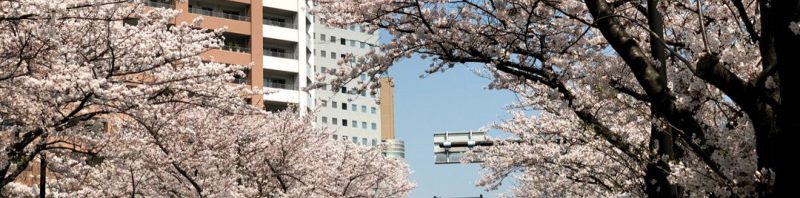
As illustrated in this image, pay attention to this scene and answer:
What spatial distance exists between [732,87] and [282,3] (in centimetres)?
4480

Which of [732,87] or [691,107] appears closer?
[732,87]

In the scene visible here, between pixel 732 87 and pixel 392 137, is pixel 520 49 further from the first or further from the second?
pixel 392 137

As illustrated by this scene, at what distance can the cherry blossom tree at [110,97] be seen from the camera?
938 cm

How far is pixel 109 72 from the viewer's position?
10805mm

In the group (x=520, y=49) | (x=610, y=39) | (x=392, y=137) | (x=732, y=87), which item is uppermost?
(x=392, y=137)

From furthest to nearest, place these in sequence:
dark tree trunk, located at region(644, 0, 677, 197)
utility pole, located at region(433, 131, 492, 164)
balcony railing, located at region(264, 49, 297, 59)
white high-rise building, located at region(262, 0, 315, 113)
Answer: balcony railing, located at region(264, 49, 297, 59) < white high-rise building, located at region(262, 0, 315, 113) < utility pole, located at region(433, 131, 492, 164) < dark tree trunk, located at region(644, 0, 677, 197)

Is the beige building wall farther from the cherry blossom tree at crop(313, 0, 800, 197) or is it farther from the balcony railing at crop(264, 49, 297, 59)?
the cherry blossom tree at crop(313, 0, 800, 197)

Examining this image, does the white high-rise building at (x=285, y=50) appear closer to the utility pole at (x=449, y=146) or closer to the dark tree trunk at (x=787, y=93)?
the utility pole at (x=449, y=146)

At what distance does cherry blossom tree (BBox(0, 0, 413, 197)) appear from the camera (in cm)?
938

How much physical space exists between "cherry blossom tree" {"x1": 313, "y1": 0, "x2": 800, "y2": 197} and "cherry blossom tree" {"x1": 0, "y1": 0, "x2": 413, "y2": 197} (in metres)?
2.86

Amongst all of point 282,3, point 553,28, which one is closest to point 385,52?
point 553,28

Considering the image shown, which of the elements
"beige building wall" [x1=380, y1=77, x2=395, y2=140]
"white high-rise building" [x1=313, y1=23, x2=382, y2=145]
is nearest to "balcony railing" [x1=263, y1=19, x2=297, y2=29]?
"white high-rise building" [x1=313, y1=23, x2=382, y2=145]

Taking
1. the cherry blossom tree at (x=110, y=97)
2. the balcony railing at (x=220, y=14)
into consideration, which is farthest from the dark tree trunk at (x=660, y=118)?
the balcony railing at (x=220, y=14)

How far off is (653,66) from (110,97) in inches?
269
